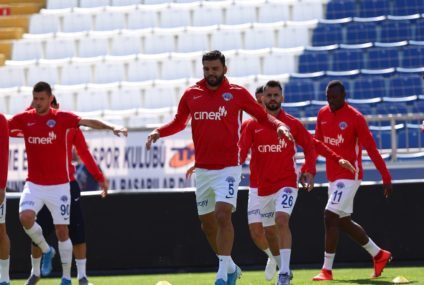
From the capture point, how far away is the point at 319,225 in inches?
620

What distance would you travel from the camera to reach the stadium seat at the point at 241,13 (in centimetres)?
2478

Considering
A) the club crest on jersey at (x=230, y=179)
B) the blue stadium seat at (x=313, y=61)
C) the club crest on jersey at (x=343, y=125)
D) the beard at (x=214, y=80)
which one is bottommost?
the club crest on jersey at (x=230, y=179)

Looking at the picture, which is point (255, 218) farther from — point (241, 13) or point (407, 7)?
point (241, 13)

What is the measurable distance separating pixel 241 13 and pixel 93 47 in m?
3.62

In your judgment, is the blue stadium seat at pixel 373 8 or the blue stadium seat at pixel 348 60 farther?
the blue stadium seat at pixel 373 8

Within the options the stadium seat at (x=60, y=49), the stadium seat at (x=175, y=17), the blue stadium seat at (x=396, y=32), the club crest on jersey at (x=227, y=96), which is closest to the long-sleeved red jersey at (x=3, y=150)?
the club crest on jersey at (x=227, y=96)

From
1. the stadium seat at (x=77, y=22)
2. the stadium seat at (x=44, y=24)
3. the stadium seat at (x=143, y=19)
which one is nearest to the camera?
the stadium seat at (x=143, y=19)

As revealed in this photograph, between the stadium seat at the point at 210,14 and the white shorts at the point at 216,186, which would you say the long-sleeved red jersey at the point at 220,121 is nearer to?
the white shorts at the point at 216,186

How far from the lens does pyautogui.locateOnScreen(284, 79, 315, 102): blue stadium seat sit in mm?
21609

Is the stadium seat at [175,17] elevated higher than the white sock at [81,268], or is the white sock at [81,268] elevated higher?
the stadium seat at [175,17]

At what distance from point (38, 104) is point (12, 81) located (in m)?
13.3

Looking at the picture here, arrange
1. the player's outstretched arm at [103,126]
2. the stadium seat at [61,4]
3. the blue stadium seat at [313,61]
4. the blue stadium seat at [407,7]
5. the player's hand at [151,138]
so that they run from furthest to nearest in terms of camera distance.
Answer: the stadium seat at [61,4]
the blue stadium seat at [407,7]
the blue stadium seat at [313,61]
the player's outstretched arm at [103,126]
the player's hand at [151,138]

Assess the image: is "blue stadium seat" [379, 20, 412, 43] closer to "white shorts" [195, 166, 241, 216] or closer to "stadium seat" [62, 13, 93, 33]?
"stadium seat" [62, 13, 93, 33]

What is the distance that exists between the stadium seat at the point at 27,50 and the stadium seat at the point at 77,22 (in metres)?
0.95
